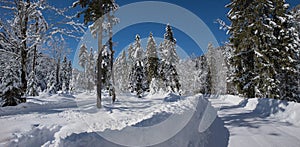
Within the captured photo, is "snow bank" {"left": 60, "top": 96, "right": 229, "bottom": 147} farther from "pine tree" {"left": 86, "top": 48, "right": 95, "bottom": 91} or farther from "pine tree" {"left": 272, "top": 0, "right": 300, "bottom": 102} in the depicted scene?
"pine tree" {"left": 86, "top": 48, "right": 95, "bottom": 91}

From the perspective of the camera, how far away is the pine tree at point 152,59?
36534 mm

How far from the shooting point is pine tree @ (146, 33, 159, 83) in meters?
36.5

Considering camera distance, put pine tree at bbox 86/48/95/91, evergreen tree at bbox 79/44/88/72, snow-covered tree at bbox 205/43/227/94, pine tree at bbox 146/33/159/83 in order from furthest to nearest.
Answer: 1. pine tree at bbox 86/48/95/91
2. evergreen tree at bbox 79/44/88/72
3. snow-covered tree at bbox 205/43/227/94
4. pine tree at bbox 146/33/159/83

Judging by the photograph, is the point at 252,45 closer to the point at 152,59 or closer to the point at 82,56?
the point at 152,59

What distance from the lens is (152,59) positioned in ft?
121

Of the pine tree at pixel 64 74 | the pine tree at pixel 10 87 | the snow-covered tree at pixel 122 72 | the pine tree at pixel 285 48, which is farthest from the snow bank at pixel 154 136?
the pine tree at pixel 64 74

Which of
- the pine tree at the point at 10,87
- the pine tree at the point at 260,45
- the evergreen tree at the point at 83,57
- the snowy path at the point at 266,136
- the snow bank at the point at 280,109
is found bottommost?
the snowy path at the point at 266,136

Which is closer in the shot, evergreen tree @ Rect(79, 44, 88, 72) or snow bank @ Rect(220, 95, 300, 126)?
snow bank @ Rect(220, 95, 300, 126)

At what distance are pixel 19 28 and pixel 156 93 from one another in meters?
25.2

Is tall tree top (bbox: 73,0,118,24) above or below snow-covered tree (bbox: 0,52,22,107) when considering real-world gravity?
above

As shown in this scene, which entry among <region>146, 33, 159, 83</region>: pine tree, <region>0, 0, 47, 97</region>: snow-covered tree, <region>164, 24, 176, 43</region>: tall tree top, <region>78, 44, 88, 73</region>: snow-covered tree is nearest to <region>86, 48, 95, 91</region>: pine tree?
<region>78, 44, 88, 73</region>: snow-covered tree

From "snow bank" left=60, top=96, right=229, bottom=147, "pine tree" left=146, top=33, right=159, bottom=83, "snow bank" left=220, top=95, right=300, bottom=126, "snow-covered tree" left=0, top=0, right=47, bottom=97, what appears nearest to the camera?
"snow bank" left=60, top=96, right=229, bottom=147

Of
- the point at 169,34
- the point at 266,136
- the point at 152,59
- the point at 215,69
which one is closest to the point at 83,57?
the point at 152,59

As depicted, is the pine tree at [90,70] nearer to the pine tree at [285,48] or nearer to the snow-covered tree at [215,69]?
the snow-covered tree at [215,69]
